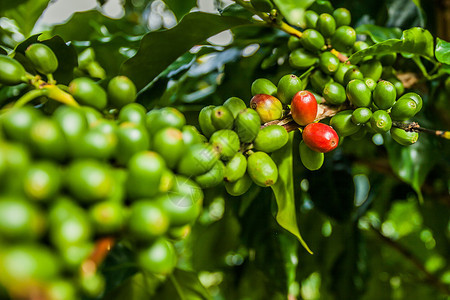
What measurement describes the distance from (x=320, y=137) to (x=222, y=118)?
17 centimetres

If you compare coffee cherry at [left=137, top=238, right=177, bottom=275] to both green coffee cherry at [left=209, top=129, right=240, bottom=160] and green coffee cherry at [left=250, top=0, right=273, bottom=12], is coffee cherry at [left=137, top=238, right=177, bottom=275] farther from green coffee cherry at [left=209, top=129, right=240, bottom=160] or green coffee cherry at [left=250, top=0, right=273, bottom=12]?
green coffee cherry at [left=250, top=0, right=273, bottom=12]

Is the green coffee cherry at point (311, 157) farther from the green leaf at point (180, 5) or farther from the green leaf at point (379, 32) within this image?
the green leaf at point (180, 5)

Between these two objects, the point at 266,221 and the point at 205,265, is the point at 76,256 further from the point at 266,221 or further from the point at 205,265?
the point at 205,265

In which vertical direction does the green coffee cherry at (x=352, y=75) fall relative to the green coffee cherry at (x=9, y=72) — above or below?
below

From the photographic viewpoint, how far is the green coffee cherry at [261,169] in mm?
655

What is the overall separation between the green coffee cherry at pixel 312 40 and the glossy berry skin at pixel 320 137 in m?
0.27

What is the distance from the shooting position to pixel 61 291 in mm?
363

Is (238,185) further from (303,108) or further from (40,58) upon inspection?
(40,58)

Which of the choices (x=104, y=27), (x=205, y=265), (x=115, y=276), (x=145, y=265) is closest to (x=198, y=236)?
(x=205, y=265)

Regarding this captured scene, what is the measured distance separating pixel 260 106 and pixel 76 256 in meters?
0.43

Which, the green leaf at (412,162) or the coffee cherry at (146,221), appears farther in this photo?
the green leaf at (412,162)

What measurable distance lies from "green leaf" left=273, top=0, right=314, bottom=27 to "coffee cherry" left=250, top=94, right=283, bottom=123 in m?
0.14

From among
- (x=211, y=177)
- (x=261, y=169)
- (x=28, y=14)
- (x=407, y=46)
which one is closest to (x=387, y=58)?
(x=407, y=46)

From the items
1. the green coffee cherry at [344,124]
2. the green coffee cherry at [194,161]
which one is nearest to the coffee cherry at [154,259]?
the green coffee cherry at [194,161]
